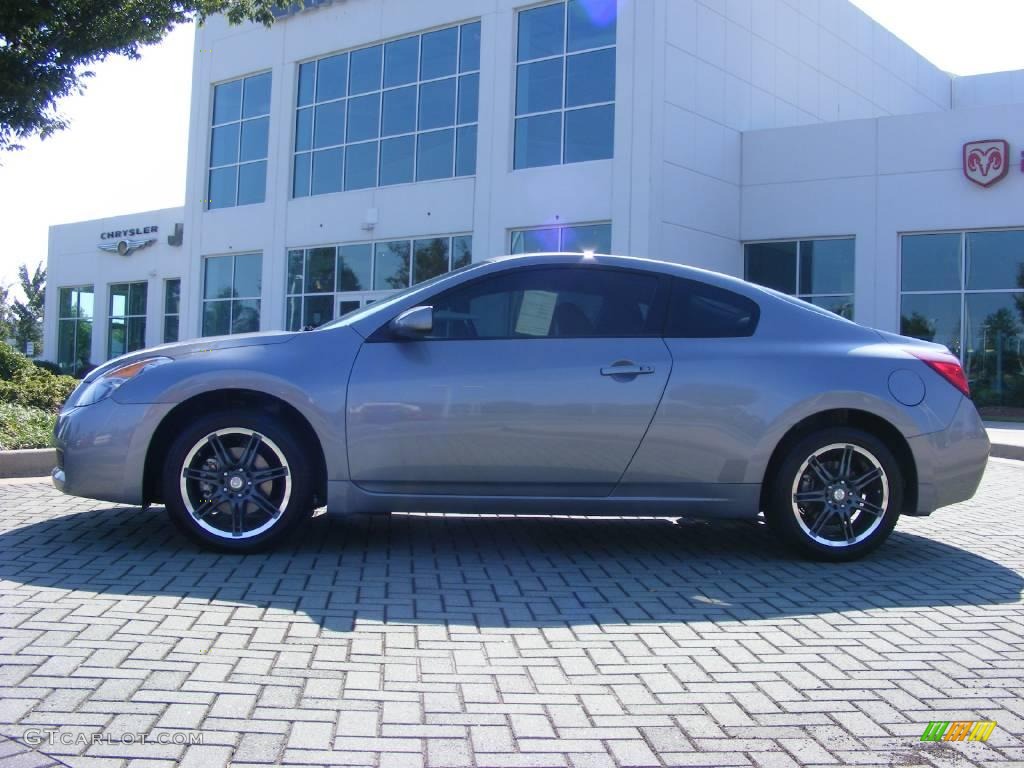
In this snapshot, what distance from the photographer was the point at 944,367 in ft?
17.0

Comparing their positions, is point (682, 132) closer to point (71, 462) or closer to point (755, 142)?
point (755, 142)

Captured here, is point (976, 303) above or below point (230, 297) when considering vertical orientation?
below

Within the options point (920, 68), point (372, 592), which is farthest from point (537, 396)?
point (920, 68)

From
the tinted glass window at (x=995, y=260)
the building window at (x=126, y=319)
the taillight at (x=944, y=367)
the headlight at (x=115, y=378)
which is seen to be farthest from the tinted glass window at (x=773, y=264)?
the building window at (x=126, y=319)

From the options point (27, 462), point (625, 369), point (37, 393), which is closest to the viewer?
point (625, 369)

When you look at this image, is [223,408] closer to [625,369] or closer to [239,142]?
[625,369]

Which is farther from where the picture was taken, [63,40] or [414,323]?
[63,40]

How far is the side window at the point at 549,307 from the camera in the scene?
16.5 ft

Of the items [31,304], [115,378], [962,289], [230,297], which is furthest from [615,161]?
[31,304]

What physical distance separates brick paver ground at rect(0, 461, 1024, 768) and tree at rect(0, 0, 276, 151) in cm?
976

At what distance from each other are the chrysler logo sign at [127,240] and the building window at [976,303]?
25449 millimetres

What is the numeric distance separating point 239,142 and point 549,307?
25662mm

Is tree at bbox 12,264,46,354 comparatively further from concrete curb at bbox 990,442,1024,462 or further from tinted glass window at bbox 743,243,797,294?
concrete curb at bbox 990,442,1024,462

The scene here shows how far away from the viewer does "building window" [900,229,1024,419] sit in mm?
19828
